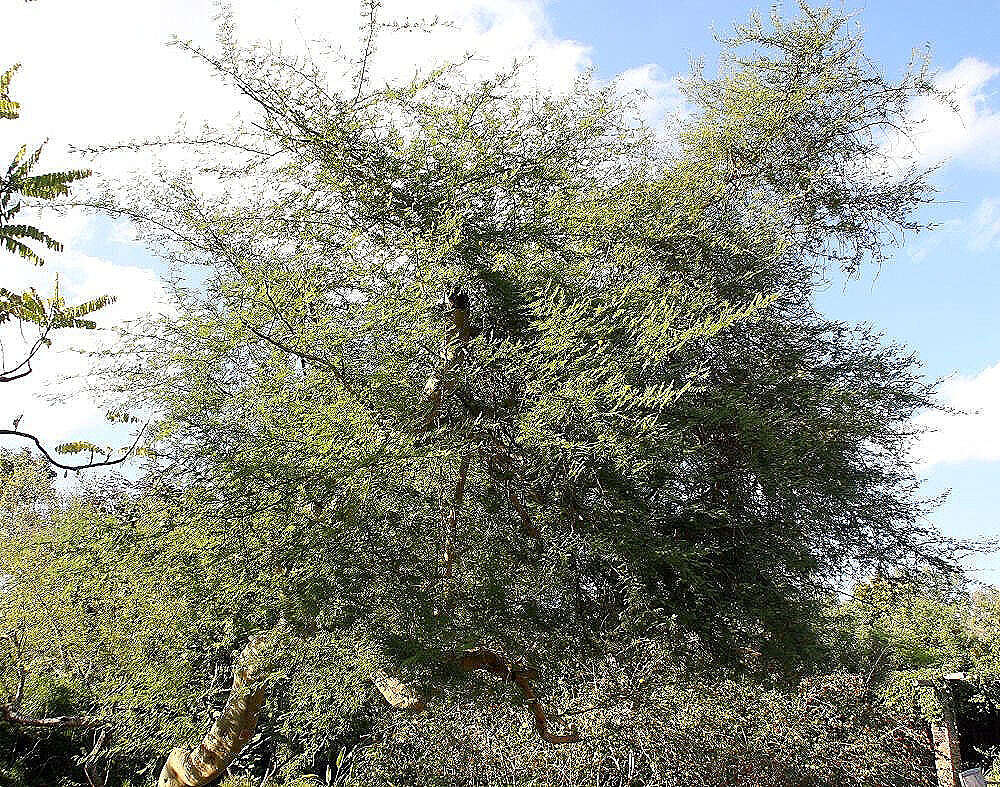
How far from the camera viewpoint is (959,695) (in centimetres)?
980

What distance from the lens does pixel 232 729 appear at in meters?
4.07

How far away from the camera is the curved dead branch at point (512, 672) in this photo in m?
3.74

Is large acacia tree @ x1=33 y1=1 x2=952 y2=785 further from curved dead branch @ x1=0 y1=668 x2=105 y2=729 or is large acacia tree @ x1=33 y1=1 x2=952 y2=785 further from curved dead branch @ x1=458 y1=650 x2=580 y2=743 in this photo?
curved dead branch @ x1=0 y1=668 x2=105 y2=729

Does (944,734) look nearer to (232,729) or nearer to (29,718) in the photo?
(232,729)

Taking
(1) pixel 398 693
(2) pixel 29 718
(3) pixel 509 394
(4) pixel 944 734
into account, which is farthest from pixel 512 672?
(4) pixel 944 734

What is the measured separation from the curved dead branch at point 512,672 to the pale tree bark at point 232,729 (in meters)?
0.85

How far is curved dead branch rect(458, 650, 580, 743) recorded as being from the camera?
147 inches

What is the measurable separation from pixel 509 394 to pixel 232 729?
84.4 inches

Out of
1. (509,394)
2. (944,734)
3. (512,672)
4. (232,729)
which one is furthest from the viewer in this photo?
(944,734)

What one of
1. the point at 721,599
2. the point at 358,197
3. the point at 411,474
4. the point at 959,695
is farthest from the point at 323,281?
the point at 959,695

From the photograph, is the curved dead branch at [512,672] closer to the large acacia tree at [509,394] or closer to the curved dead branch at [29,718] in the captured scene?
the large acacia tree at [509,394]

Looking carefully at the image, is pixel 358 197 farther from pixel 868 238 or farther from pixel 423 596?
pixel 868 238

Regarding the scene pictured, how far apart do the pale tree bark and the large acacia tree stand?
2cm

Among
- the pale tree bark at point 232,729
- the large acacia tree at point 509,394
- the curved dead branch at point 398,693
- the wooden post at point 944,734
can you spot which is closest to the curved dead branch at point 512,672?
the large acacia tree at point 509,394
